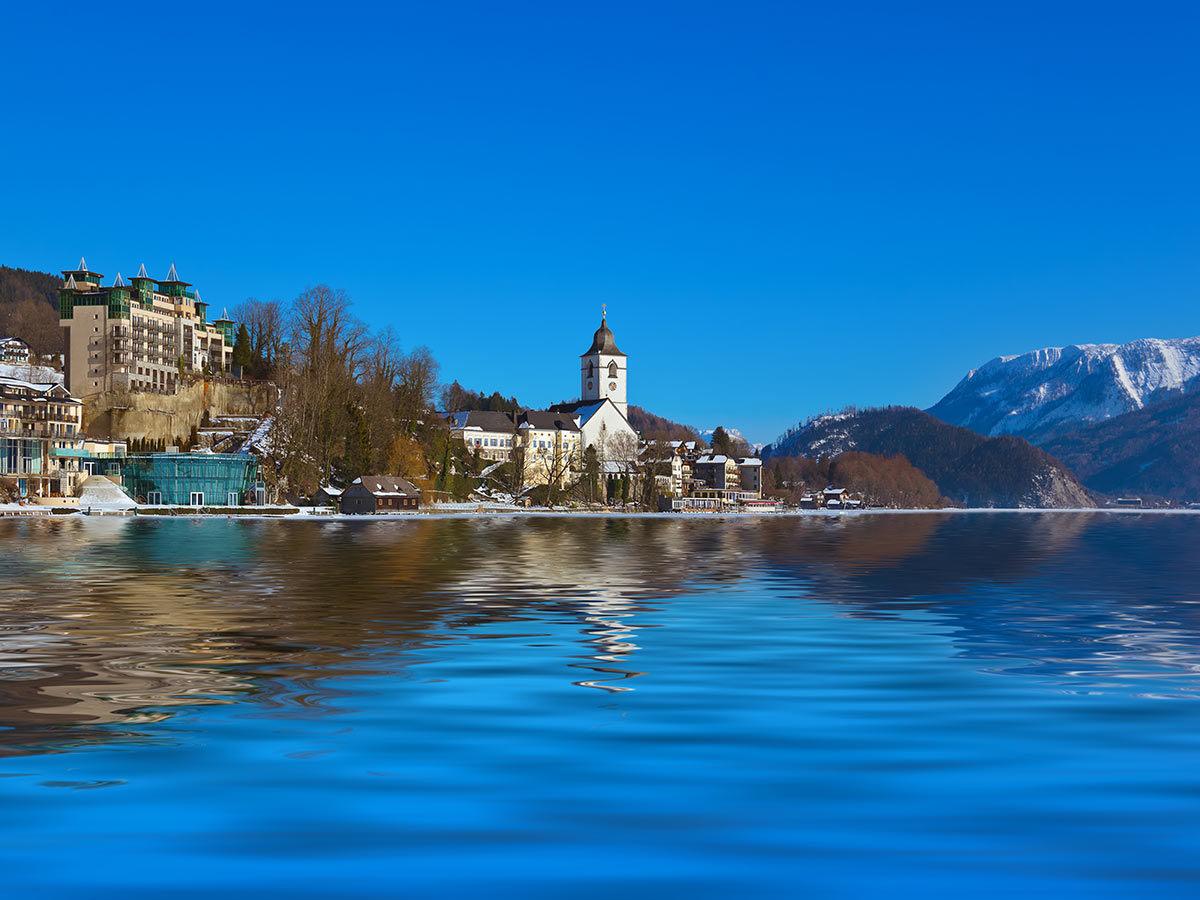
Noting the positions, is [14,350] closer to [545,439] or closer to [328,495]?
[328,495]

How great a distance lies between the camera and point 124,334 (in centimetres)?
14138

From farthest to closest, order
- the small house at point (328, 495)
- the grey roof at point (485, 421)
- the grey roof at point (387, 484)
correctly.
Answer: the grey roof at point (485, 421) → the small house at point (328, 495) → the grey roof at point (387, 484)

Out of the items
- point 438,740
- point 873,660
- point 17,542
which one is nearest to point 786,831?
point 438,740

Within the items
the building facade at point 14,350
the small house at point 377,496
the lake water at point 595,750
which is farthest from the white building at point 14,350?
the lake water at point 595,750

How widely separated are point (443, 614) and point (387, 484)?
10209cm

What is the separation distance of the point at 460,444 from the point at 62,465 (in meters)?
54.2

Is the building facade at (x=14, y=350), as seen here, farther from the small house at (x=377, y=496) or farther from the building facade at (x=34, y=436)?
the small house at (x=377, y=496)

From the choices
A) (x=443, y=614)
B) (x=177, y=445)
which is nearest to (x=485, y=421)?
(x=177, y=445)

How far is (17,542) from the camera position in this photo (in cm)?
5519

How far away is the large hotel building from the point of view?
140875 millimetres

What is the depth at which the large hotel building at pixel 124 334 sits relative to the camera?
141 meters

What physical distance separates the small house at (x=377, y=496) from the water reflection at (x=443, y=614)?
68672mm

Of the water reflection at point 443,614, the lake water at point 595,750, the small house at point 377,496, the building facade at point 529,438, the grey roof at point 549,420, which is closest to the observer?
the lake water at point 595,750

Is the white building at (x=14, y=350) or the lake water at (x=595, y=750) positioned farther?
the white building at (x=14, y=350)
